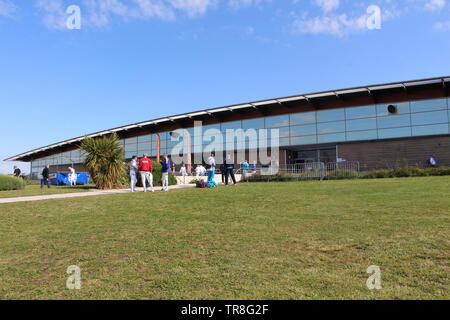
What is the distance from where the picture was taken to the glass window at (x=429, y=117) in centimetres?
2389

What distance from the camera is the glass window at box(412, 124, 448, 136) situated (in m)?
23.6

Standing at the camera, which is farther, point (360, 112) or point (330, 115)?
point (330, 115)

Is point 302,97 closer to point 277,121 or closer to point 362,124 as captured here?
point 277,121

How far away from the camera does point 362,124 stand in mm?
26641

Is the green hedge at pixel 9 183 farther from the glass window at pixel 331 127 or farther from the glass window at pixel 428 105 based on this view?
the glass window at pixel 428 105

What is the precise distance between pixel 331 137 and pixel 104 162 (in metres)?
19.3

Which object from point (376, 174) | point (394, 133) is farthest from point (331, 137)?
point (376, 174)

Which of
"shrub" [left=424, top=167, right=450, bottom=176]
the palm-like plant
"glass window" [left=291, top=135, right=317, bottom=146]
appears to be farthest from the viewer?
"glass window" [left=291, top=135, right=317, bottom=146]

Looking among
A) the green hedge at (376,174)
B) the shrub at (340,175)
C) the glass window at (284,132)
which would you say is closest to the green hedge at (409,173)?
the green hedge at (376,174)

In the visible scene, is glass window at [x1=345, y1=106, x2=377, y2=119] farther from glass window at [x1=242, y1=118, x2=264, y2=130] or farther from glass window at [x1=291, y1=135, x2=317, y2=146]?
glass window at [x1=242, y1=118, x2=264, y2=130]

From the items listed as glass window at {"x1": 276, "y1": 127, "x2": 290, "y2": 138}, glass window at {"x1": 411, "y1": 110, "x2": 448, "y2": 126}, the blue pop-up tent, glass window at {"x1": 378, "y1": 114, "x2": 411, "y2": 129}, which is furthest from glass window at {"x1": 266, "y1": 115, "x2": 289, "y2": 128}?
the blue pop-up tent

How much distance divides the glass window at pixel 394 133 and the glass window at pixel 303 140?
546cm

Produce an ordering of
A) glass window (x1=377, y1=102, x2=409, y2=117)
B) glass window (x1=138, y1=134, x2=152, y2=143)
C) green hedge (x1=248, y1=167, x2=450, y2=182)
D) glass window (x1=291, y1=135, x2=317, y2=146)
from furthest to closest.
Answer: glass window (x1=138, y1=134, x2=152, y2=143) → glass window (x1=291, y1=135, x2=317, y2=146) → glass window (x1=377, y1=102, x2=409, y2=117) → green hedge (x1=248, y1=167, x2=450, y2=182)

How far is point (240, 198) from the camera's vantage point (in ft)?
31.4
